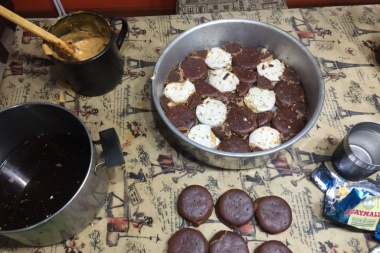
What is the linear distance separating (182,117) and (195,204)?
0.24m

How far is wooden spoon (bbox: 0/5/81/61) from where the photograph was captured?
78cm

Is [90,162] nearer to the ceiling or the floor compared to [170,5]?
nearer to the ceiling

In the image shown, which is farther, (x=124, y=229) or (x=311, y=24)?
(x=311, y=24)

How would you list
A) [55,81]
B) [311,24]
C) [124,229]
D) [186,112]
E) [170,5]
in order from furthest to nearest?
1. [170,5]
2. [311,24]
3. [55,81]
4. [186,112]
5. [124,229]

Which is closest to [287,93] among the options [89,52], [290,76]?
[290,76]

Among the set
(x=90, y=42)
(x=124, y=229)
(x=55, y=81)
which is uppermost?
(x=90, y=42)

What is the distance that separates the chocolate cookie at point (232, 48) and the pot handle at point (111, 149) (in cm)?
48

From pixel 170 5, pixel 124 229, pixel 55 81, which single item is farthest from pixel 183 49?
pixel 170 5

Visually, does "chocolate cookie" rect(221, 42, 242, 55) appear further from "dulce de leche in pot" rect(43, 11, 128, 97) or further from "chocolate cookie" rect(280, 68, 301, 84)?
"dulce de leche in pot" rect(43, 11, 128, 97)

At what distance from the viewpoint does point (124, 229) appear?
2.58ft

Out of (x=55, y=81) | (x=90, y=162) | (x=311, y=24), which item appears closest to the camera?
(x=90, y=162)

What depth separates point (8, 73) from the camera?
104cm

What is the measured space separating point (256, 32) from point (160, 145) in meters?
0.43

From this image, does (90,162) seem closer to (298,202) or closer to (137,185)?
(137,185)
